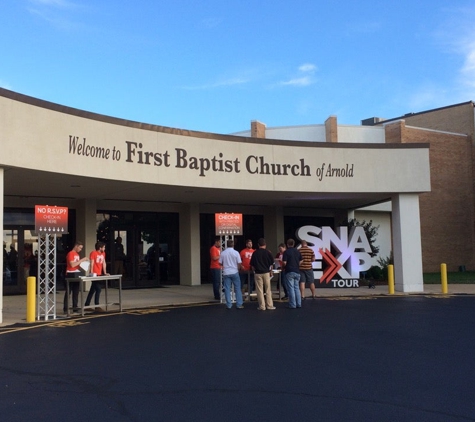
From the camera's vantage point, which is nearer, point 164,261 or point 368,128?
point 164,261

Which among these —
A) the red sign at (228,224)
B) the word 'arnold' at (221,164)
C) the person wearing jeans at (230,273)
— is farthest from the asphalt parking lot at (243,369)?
the word 'arnold' at (221,164)

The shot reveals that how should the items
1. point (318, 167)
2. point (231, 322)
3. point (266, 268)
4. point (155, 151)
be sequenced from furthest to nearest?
point (318, 167) → point (155, 151) → point (266, 268) → point (231, 322)

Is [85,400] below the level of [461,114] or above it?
below

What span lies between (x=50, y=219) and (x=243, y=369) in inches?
294

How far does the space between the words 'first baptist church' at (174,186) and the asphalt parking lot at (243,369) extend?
4.47 meters

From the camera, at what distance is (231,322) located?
37.8 ft

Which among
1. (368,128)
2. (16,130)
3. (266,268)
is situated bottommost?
(266,268)

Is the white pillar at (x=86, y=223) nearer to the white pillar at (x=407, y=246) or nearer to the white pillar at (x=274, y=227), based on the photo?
the white pillar at (x=274, y=227)

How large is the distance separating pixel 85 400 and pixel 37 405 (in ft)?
1.61

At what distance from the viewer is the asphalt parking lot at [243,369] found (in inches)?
215

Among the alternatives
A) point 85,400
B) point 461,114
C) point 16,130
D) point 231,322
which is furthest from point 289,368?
point 461,114

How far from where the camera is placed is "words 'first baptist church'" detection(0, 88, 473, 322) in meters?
13.1

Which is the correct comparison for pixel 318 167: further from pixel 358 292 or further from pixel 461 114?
pixel 461 114

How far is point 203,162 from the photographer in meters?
16.5
